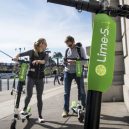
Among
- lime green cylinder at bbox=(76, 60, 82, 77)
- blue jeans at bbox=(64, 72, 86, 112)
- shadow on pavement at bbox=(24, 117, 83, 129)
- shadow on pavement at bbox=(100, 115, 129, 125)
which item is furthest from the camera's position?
blue jeans at bbox=(64, 72, 86, 112)

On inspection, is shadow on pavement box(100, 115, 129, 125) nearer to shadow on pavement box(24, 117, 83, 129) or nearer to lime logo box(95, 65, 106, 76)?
shadow on pavement box(24, 117, 83, 129)

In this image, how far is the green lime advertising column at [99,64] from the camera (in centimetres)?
198

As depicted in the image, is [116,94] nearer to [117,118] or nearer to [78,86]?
[78,86]

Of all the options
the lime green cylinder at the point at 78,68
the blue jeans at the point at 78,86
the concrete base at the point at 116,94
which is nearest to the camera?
the lime green cylinder at the point at 78,68

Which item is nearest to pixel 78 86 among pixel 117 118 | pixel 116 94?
pixel 117 118

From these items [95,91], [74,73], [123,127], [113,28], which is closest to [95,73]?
[95,91]

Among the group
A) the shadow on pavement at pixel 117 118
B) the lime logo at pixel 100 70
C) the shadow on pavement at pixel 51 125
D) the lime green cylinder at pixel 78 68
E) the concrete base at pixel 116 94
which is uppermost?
the lime green cylinder at pixel 78 68

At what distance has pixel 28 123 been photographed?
693 centimetres

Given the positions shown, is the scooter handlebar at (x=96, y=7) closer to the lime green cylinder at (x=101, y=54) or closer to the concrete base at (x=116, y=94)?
the lime green cylinder at (x=101, y=54)

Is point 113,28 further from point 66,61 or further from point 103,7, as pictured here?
point 66,61

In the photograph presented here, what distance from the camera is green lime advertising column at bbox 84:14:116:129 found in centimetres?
198

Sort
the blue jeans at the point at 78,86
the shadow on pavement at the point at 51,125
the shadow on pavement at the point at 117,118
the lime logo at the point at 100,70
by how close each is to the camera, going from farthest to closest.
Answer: the blue jeans at the point at 78,86
the shadow on pavement at the point at 117,118
the shadow on pavement at the point at 51,125
the lime logo at the point at 100,70

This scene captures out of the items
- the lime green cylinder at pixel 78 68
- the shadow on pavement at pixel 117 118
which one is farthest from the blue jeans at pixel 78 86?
the shadow on pavement at pixel 117 118

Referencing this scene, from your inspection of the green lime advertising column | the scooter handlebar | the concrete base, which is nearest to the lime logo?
the green lime advertising column
